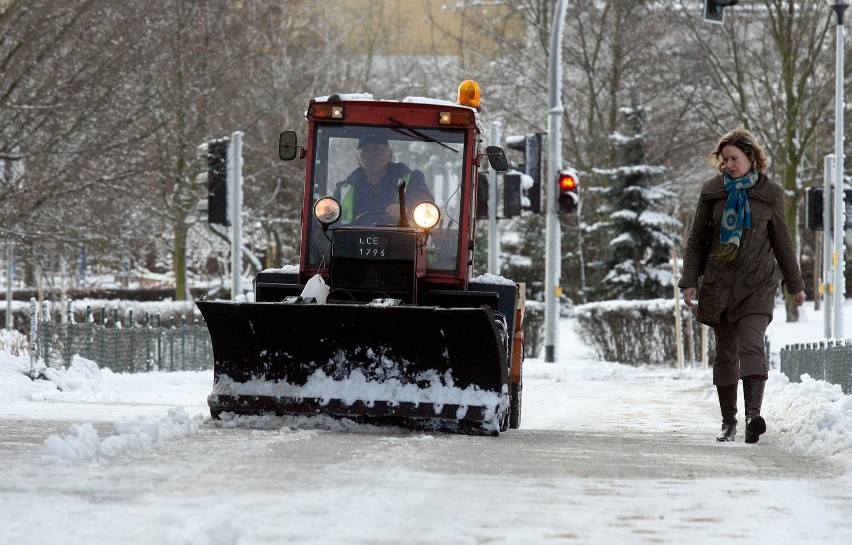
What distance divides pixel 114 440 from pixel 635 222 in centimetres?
3172

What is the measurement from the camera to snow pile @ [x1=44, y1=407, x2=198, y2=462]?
6.38 metres

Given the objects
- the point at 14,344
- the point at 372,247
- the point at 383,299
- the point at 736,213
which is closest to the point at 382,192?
the point at 372,247

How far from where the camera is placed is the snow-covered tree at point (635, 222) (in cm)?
3719

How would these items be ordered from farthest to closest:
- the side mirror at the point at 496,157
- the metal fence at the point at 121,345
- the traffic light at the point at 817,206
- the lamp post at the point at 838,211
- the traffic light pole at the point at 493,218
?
the lamp post at the point at 838,211, the traffic light at the point at 817,206, the traffic light pole at the point at 493,218, the metal fence at the point at 121,345, the side mirror at the point at 496,157

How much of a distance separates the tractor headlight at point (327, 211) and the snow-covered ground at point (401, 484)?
5.24 feet

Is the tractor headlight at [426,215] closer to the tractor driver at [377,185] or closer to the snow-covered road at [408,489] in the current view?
the tractor driver at [377,185]

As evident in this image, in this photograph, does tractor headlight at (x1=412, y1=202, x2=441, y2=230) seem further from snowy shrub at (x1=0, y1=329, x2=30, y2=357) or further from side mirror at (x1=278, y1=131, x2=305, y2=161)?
snowy shrub at (x1=0, y1=329, x2=30, y2=357)

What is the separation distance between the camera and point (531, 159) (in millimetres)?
21922

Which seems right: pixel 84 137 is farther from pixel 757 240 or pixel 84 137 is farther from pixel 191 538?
pixel 191 538

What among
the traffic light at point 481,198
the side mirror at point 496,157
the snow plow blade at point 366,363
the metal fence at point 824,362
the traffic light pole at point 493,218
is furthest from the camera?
the traffic light pole at point 493,218

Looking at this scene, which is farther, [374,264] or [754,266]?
[374,264]

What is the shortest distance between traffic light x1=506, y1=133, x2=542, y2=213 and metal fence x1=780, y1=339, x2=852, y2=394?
5.61 metres

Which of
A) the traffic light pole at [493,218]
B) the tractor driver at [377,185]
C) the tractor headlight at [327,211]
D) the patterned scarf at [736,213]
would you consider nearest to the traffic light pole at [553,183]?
the traffic light pole at [493,218]

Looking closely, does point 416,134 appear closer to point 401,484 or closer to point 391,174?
point 391,174
